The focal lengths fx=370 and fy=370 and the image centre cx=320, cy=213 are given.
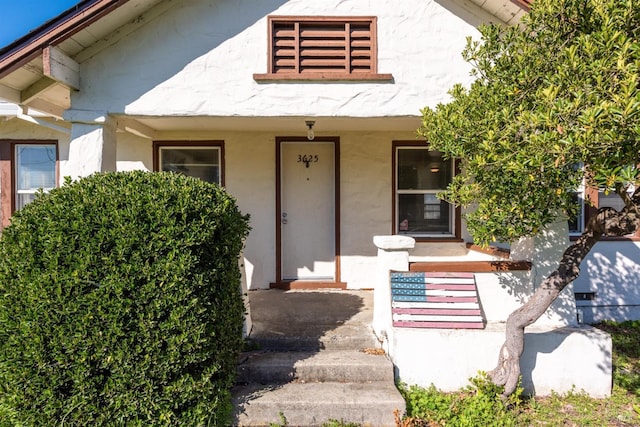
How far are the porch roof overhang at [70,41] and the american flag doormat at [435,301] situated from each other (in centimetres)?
322

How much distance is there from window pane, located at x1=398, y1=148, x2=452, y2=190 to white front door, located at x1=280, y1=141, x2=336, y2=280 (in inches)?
48.7

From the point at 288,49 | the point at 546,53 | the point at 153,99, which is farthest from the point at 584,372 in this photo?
the point at 153,99

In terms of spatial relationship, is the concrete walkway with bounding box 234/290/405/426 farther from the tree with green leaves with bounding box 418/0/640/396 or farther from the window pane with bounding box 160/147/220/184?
the window pane with bounding box 160/147/220/184

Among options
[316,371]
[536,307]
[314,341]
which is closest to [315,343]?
[314,341]

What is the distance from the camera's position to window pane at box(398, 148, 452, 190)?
6504mm

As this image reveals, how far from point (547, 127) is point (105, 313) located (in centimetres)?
355

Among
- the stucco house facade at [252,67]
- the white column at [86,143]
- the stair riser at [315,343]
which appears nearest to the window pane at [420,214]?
the stucco house facade at [252,67]

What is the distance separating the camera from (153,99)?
4457 mm

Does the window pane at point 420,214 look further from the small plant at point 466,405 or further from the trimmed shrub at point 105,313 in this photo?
the trimmed shrub at point 105,313

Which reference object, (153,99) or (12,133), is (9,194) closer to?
(12,133)

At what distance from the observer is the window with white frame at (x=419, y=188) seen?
650 cm

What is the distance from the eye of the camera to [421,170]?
6516mm

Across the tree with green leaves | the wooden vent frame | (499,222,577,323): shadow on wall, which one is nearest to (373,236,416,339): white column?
the tree with green leaves

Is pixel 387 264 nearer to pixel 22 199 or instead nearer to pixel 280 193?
pixel 280 193
